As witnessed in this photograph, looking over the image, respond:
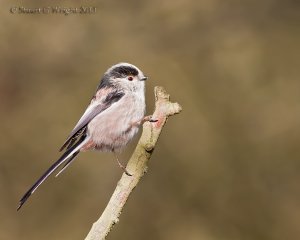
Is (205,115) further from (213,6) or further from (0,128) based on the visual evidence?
(0,128)

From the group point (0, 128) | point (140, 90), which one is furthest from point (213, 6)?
point (140, 90)

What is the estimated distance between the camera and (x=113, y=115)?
14.9 ft

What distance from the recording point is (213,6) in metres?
9.99

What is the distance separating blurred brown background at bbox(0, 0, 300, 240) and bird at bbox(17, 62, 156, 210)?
3637 mm

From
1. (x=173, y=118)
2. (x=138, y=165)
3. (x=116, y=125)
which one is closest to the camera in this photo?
(x=138, y=165)

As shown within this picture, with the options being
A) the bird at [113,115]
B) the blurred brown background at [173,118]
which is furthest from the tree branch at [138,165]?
the blurred brown background at [173,118]

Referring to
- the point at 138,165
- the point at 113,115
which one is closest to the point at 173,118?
the point at 113,115

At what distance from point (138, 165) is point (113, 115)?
1.40 meters

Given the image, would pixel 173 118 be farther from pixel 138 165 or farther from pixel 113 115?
pixel 138 165

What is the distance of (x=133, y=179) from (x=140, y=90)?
174cm

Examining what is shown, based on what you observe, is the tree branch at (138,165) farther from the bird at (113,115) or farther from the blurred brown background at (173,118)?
the blurred brown background at (173,118)

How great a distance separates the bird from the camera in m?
4.43

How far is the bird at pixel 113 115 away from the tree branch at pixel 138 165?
1096mm

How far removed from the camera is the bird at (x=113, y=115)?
14.5 ft
